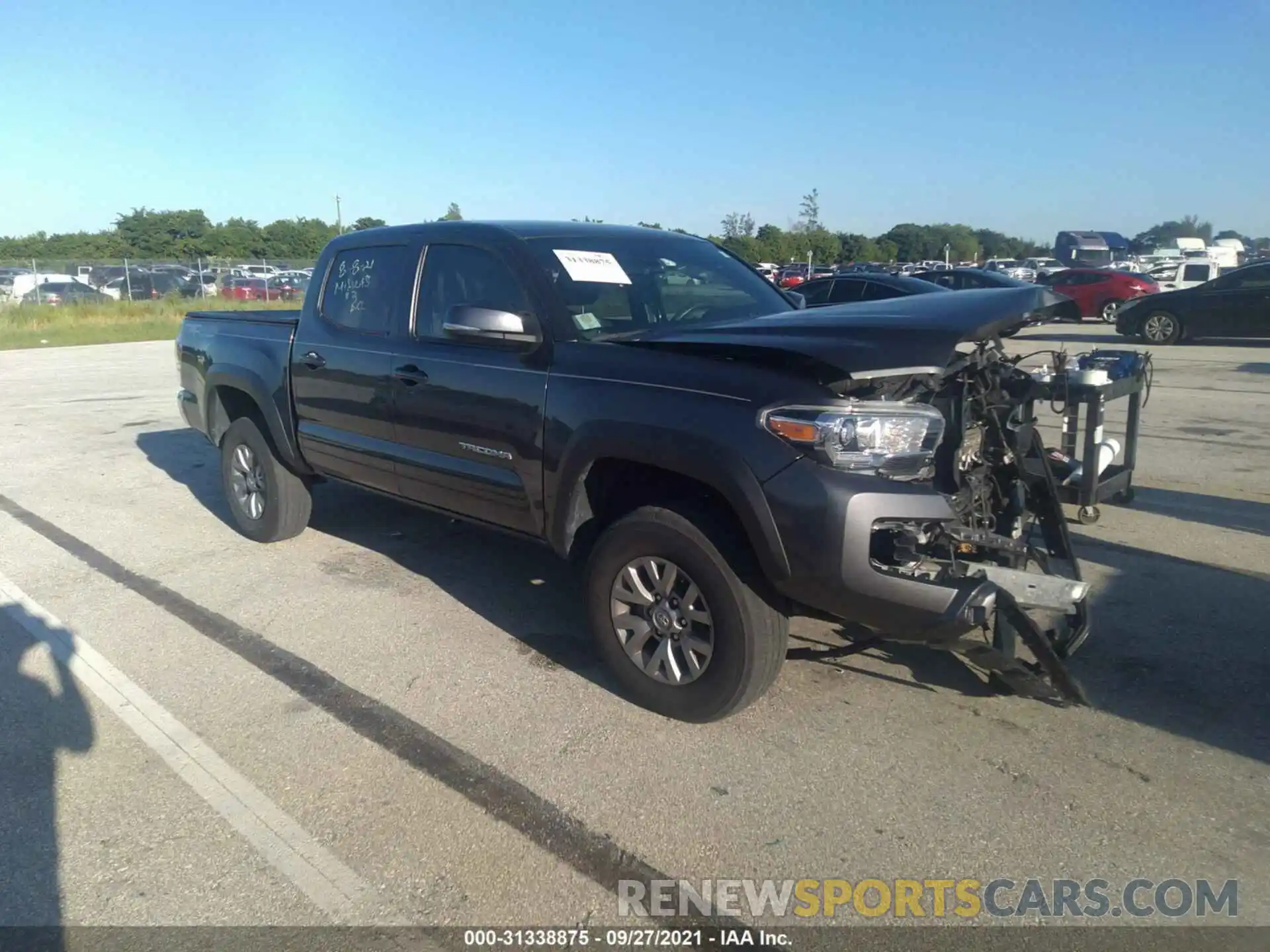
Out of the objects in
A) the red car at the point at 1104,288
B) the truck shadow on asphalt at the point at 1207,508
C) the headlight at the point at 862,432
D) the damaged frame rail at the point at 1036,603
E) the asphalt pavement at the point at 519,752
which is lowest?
the asphalt pavement at the point at 519,752

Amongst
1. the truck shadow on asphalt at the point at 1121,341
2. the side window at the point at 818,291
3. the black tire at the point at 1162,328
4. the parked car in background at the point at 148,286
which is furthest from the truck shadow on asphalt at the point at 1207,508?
the parked car in background at the point at 148,286

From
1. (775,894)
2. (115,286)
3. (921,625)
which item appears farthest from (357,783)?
(115,286)

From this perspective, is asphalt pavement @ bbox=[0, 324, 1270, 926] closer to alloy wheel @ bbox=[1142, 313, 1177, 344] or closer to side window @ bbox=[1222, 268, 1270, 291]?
side window @ bbox=[1222, 268, 1270, 291]

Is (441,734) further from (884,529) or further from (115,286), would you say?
(115,286)

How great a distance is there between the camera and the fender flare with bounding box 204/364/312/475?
6008 mm

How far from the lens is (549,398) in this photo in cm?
411

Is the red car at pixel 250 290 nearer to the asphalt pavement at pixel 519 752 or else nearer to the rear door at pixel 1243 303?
the rear door at pixel 1243 303

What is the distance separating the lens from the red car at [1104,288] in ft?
78.3

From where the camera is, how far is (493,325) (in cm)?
409

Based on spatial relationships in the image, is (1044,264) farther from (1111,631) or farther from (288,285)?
(1111,631)

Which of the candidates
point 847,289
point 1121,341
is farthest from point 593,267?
point 1121,341

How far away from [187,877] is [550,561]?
3.11 metres

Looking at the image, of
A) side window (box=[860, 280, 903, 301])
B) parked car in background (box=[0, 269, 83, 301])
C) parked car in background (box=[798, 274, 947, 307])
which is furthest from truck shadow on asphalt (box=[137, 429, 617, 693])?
parked car in background (box=[0, 269, 83, 301])

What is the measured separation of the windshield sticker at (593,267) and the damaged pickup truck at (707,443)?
1cm
